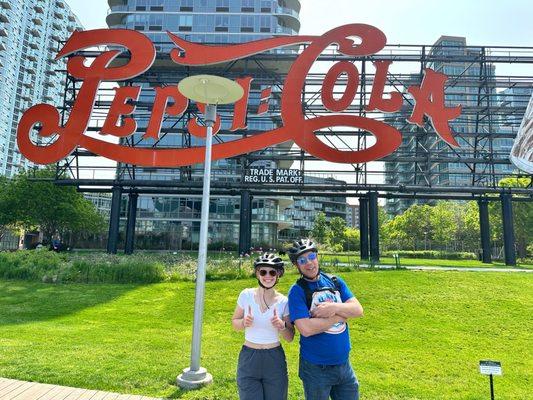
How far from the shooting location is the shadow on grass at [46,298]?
1145 cm

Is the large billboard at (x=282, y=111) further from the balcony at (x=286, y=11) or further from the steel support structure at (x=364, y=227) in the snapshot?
the balcony at (x=286, y=11)

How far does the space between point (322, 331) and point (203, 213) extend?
13.6ft

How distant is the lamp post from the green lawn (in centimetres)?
29

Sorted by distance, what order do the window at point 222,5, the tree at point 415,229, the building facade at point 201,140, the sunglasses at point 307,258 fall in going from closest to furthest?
the sunglasses at point 307,258, the building facade at point 201,140, the window at point 222,5, the tree at point 415,229

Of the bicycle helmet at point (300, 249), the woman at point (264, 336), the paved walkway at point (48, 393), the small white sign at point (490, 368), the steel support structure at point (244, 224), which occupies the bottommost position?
the paved walkway at point (48, 393)

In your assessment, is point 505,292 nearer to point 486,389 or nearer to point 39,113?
point 486,389

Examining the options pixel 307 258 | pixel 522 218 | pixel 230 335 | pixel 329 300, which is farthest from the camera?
pixel 522 218

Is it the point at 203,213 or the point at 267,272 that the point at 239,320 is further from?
the point at 203,213

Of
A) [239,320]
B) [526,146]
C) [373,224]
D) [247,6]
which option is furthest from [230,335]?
[247,6]

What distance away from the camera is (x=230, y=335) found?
32.3ft

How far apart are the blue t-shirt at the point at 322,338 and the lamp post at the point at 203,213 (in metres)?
3.29

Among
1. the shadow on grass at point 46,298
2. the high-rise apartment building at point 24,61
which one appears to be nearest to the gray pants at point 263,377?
the shadow on grass at point 46,298

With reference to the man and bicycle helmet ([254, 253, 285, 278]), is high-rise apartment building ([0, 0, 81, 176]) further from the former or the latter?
the man

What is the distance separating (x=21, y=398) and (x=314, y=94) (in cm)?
2490
